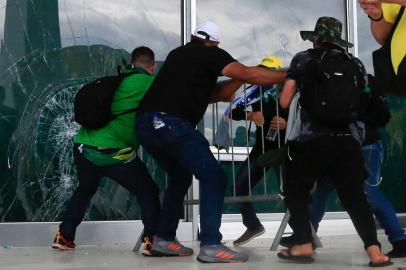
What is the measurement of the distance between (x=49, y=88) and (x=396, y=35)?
129 inches

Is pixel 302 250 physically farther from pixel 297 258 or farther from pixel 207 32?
pixel 207 32

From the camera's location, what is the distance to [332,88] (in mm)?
3441

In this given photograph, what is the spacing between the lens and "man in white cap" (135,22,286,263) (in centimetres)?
363

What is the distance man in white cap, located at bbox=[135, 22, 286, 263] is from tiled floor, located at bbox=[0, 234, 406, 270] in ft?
0.56

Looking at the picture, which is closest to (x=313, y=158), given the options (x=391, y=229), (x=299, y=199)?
(x=299, y=199)

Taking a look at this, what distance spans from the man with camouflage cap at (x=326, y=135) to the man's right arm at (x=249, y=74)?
12 cm

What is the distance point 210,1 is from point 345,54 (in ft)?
9.20

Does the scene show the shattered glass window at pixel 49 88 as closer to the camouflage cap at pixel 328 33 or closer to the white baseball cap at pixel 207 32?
the white baseball cap at pixel 207 32

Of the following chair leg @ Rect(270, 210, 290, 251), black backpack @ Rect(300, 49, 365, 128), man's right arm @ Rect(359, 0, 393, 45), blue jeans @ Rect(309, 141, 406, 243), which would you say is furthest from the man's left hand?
man's right arm @ Rect(359, 0, 393, 45)

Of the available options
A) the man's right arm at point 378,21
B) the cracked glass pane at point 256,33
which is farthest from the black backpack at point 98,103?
the man's right arm at point 378,21

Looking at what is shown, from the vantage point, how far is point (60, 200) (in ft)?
17.5

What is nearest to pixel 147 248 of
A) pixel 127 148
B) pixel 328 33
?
pixel 127 148

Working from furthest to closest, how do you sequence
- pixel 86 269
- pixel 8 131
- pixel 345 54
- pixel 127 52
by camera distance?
pixel 127 52 < pixel 8 131 < pixel 345 54 < pixel 86 269

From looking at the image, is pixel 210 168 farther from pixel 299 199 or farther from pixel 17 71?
pixel 17 71
